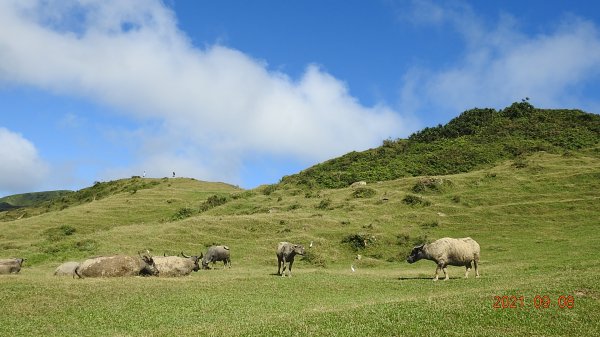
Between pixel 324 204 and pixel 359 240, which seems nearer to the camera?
pixel 359 240

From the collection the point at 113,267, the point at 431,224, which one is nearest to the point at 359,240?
the point at 431,224

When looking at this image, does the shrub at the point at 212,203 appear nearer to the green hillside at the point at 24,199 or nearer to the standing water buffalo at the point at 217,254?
the standing water buffalo at the point at 217,254

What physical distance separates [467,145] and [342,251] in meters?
48.2

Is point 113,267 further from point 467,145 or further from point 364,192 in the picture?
point 467,145

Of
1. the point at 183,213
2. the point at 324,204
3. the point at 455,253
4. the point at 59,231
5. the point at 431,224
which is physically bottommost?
the point at 455,253

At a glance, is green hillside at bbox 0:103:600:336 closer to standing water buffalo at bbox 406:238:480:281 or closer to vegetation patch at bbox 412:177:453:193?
vegetation patch at bbox 412:177:453:193

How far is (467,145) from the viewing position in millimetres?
85688

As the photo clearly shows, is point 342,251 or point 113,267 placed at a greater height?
point 342,251

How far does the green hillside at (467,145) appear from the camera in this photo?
7869 centimetres

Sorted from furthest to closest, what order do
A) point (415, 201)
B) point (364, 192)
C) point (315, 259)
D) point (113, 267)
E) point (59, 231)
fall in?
point (364, 192) → point (59, 231) → point (415, 201) → point (315, 259) → point (113, 267)

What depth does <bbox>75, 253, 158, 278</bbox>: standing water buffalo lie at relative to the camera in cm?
2808

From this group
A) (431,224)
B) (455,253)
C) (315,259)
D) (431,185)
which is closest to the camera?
(455,253)
